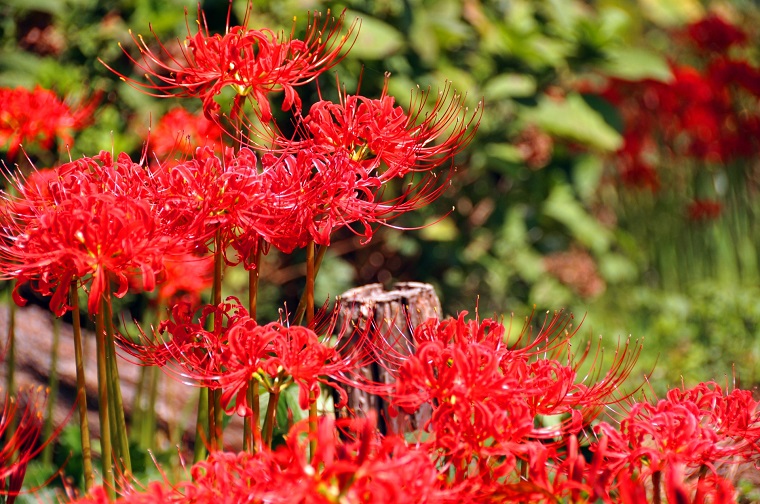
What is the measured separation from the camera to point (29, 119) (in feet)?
7.05

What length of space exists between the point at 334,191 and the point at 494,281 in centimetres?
311

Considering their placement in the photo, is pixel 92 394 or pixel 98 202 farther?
pixel 92 394

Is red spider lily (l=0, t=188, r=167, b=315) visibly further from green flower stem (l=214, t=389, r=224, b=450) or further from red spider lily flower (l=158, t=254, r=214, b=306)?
red spider lily flower (l=158, t=254, r=214, b=306)

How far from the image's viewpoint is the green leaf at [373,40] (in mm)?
3229

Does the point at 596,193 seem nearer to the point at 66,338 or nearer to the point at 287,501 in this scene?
the point at 66,338

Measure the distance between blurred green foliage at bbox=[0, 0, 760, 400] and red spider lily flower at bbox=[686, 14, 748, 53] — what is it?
81cm

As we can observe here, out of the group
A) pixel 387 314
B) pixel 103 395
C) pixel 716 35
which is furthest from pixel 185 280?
pixel 716 35

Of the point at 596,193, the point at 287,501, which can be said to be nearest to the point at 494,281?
the point at 596,193

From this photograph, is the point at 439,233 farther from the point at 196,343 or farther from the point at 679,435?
the point at 679,435

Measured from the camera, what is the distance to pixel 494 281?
14.4 ft

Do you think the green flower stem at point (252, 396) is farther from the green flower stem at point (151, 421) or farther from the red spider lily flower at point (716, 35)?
the red spider lily flower at point (716, 35)

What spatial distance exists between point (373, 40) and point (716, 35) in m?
2.40

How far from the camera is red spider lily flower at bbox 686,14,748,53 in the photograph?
15.5 ft

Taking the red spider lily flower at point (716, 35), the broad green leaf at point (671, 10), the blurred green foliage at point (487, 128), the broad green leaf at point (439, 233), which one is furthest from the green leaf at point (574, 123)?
the broad green leaf at point (671, 10)
